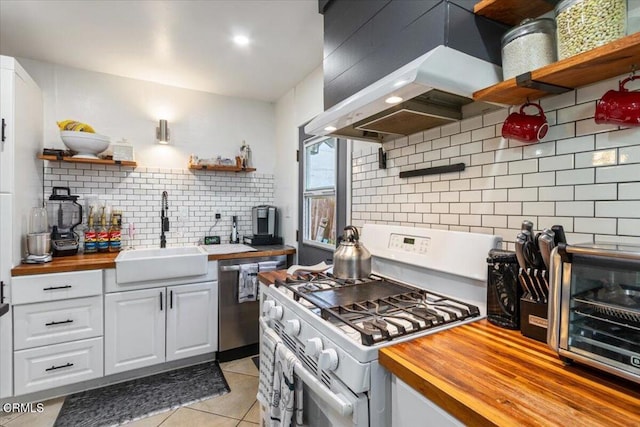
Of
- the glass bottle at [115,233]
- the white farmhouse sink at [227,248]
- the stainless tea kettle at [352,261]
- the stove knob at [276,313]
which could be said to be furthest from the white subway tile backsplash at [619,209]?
the glass bottle at [115,233]

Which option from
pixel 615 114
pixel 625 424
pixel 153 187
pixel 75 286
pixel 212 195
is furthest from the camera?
pixel 212 195

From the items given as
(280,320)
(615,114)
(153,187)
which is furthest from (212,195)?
(615,114)

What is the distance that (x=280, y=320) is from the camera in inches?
51.6

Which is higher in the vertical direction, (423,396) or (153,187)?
(153,187)

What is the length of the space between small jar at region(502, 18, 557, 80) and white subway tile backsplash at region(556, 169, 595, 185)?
1.15 ft

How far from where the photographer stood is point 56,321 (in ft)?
6.61

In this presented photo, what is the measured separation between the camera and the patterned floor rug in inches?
73.3

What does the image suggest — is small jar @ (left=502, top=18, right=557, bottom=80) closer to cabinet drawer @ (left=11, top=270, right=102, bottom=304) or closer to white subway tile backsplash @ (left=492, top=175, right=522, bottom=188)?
white subway tile backsplash @ (left=492, top=175, right=522, bottom=188)

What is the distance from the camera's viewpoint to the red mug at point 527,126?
1.03m

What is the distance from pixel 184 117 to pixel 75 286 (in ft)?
5.75

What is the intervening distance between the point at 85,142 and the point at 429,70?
2642 millimetres

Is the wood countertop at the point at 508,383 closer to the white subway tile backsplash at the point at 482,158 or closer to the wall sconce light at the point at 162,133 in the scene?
the white subway tile backsplash at the point at 482,158

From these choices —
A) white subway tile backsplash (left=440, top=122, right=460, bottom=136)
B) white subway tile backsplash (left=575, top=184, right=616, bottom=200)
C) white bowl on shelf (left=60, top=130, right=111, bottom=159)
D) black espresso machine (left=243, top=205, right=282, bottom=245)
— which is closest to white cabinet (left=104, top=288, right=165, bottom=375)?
black espresso machine (left=243, top=205, right=282, bottom=245)

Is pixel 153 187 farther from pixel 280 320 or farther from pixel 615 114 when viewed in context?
pixel 615 114
